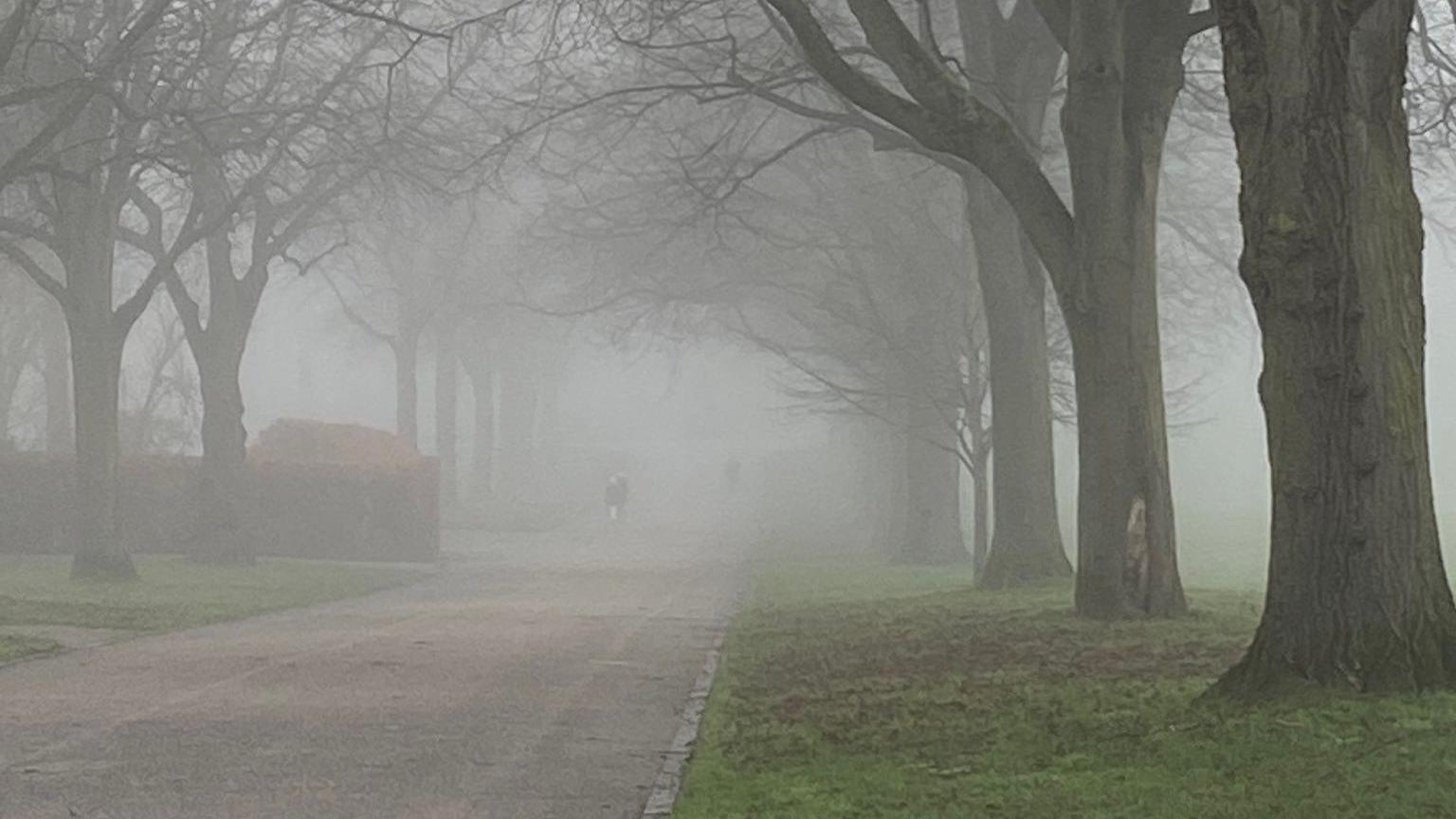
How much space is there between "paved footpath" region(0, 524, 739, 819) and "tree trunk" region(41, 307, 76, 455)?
23.1m

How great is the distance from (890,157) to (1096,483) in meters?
17.1

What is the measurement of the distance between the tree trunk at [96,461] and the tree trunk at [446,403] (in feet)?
100

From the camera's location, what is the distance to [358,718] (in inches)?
473

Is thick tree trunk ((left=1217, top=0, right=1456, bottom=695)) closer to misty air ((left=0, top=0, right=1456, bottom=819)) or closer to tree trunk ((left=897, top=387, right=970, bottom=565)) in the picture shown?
misty air ((left=0, top=0, right=1456, bottom=819))

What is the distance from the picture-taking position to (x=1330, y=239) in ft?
32.9

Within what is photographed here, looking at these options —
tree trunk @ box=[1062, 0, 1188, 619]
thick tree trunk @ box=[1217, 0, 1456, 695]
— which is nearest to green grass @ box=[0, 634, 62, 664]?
tree trunk @ box=[1062, 0, 1188, 619]

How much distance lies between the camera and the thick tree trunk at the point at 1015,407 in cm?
2247

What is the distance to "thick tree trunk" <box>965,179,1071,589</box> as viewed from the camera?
885 inches

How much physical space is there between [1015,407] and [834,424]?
34.4 meters

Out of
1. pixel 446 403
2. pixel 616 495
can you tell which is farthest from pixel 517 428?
pixel 616 495

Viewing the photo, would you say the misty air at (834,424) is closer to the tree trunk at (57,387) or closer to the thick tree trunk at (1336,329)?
the thick tree trunk at (1336,329)

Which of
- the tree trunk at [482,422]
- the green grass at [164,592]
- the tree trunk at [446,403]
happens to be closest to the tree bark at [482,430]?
the tree trunk at [482,422]

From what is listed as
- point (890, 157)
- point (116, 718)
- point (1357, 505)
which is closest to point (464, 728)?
point (116, 718)

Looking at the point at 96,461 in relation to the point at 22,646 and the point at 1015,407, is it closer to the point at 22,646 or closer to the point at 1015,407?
the point at 22,646
